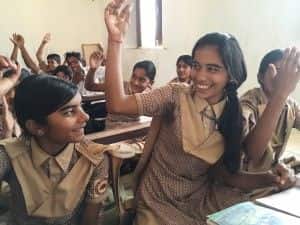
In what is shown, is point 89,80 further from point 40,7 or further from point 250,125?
point 40,7

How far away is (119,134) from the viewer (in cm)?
152

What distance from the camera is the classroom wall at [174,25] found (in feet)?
13.3

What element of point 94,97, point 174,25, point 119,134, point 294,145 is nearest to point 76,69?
point 94,97

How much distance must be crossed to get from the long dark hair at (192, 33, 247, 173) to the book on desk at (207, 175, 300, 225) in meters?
0.29

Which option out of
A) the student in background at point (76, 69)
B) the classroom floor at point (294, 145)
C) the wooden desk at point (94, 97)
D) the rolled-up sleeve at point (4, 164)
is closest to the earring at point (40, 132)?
the rolled-up sleeve at point (4, 164)

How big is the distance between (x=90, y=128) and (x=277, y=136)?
1.04 meters

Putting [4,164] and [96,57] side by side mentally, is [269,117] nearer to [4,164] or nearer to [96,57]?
[4,164]

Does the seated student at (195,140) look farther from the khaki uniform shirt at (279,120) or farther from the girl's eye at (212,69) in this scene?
the khaki uniform shirt at (279,120)

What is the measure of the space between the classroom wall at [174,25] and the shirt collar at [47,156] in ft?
10.1

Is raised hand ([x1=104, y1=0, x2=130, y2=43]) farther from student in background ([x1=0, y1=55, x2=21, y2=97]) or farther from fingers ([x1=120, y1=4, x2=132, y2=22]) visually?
student in background ([x1=0, y1=55, x2=21, y2=97])

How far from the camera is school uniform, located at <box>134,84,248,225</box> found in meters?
1.24

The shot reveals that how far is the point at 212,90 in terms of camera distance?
4.15 feet

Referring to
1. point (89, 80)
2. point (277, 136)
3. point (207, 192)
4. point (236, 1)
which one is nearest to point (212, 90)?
point (207, 192)

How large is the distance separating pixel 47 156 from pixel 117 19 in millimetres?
473
